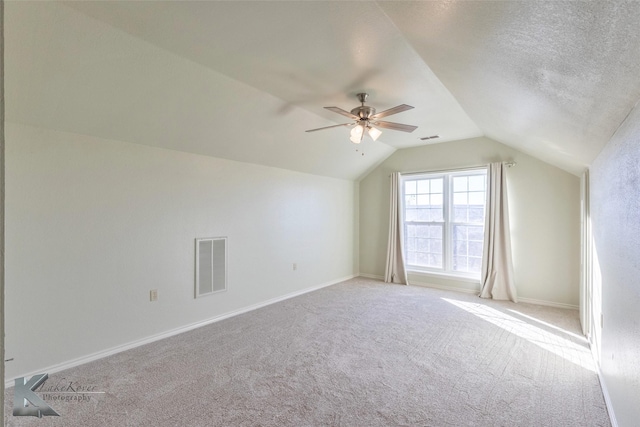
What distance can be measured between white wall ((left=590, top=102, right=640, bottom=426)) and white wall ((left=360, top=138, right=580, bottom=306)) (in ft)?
7.69

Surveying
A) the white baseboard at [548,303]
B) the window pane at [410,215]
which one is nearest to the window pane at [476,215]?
the window pane at [410,215]

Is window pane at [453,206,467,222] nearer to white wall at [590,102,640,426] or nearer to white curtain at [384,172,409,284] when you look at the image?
white curtain at [384,172,409,284]

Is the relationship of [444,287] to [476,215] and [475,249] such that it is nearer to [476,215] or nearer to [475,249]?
[475,249]

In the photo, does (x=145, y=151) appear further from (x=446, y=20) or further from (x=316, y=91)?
(x=446, y=20)

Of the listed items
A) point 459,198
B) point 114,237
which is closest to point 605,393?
point 459,198

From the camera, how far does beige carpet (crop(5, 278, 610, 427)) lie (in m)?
1.99

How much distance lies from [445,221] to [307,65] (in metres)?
4.01

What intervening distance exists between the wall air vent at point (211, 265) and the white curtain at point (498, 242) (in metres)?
4.00

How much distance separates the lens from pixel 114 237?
291 cm

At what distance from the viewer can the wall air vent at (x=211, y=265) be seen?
3611mm

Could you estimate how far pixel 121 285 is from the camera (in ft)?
9.69

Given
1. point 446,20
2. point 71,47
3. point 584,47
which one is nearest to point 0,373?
point 584,47

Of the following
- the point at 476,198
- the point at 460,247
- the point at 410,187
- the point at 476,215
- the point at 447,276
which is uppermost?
the point at 410,187

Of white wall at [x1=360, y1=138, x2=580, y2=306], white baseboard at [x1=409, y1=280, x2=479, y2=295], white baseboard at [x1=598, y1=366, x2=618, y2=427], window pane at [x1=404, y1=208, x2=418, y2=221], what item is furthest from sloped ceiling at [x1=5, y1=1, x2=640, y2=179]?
white baseboard at [x1=409, y1=280, x2=479, y2=295]
